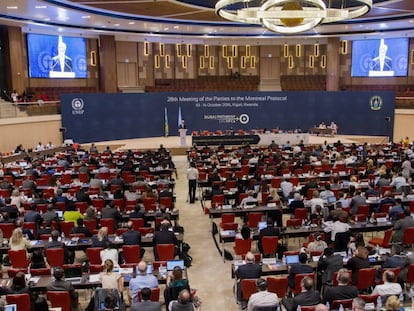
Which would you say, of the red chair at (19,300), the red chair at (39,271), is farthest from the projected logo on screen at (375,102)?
the red chair at (19,300)

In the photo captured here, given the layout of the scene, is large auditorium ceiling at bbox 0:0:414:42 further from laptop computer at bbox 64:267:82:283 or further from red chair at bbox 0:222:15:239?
laptop computer at bbox 64:267:82:283

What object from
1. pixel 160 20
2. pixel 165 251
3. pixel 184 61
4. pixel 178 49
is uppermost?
pixel 160 20

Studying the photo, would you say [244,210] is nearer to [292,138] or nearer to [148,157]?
[148,157]

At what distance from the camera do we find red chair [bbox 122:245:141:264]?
1066 cm

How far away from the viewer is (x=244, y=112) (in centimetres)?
3606

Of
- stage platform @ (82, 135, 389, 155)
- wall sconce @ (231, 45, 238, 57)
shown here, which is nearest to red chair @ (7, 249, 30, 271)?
stage platform @ (82, 135, 389, 155)

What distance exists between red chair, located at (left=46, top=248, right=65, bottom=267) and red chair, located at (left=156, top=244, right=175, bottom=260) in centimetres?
213

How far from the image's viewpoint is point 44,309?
299 inches

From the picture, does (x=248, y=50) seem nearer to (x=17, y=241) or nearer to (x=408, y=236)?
(x=408, y=236)

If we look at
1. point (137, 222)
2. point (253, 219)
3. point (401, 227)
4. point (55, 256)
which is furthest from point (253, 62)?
point (55, 256)

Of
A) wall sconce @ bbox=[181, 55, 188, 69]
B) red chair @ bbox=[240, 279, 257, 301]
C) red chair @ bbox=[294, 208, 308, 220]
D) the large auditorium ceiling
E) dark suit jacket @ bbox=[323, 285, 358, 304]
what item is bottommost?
red chair @ bbox=[240, 279, 257, 301]

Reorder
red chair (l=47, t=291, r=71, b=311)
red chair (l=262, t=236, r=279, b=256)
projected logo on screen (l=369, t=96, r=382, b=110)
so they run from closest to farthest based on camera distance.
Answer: red chair (l=47, t=291, r=71, b=311) → red chair (l=262, t=236, r=279, b=256) → projected logo on screen (l=369, t=96, r=382, b=110)

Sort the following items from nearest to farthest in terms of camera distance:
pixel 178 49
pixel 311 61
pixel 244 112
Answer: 1. pixel 244 112
2. pixel 178 49
3. pixel 311 61

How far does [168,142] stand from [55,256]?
75.0 feet
